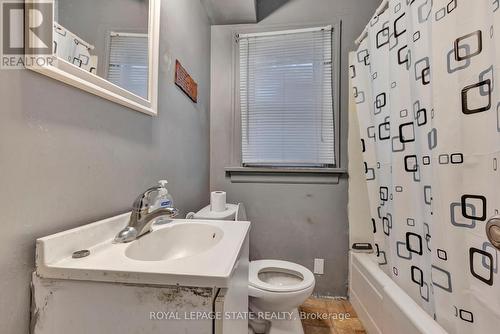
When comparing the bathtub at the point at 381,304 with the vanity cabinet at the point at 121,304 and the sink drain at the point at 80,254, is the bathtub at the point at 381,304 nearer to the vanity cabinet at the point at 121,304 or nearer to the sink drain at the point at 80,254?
the vanity cabinet at the point at 121,304

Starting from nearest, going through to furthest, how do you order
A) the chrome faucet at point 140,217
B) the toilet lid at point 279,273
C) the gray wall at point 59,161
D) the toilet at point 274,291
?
the gray wall at point 59,161, the chrome faucet at point 140,217, the toilet at point 274,291, the toilet lid at point 279,273

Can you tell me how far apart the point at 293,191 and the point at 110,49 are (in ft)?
4.61

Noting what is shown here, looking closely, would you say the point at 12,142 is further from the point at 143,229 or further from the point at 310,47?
the point at 310,47

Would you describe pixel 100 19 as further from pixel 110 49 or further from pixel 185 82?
pixel 185 82

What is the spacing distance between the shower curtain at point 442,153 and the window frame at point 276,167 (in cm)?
47

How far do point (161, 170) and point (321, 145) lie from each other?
1.17 meters

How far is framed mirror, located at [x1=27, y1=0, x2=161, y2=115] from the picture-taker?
1.91 feet

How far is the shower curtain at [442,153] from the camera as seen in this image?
2.14 ft

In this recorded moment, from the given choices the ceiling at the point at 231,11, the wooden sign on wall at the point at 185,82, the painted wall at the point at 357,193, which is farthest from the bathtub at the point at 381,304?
the ceiling at the point at 231,11

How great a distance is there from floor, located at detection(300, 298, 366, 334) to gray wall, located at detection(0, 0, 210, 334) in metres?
1.31

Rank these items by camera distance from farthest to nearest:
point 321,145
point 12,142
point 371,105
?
point 321,145
point 371,105
point 12,142

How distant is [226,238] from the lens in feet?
2.41

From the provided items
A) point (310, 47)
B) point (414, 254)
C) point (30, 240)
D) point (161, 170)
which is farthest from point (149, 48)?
point (414, 254)

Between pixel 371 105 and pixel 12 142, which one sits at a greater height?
pixel 371 105
